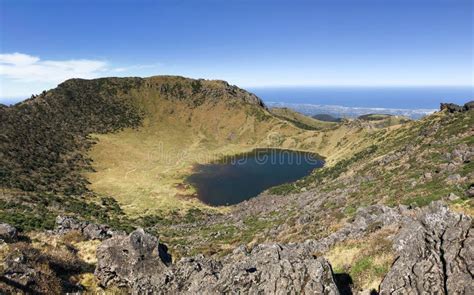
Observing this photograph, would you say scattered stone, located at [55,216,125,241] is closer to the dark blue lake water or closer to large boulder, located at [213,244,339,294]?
large boulder, located at [213,244,339,294]

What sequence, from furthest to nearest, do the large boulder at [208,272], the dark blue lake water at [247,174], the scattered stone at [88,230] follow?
the dark blue lake water at [247,174], the scattered stone at [88,230], the large boulder at [208,272]

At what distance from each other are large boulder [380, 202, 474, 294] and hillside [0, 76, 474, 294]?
0.07m

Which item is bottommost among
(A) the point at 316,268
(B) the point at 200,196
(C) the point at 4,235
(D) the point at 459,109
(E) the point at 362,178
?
(B) the point at 200,196

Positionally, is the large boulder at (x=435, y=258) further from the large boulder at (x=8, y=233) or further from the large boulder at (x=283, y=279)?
the large boulder at (x=8, y=233)

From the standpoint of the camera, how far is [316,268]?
1394 centimetres

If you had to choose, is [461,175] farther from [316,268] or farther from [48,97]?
[48,97]

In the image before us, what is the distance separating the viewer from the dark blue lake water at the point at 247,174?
98.4 meters

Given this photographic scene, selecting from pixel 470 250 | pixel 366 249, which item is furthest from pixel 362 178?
pixel 470 250

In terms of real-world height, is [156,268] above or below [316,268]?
below

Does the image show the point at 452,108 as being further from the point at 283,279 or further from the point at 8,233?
the point at 8,233

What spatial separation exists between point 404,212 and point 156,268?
20.1 metres

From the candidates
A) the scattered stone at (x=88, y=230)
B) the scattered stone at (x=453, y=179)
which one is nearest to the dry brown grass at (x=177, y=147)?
the scattered stone at (x=88, y=230)

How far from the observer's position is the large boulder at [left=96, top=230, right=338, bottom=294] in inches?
536

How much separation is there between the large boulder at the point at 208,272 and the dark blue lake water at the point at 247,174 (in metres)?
70.0
